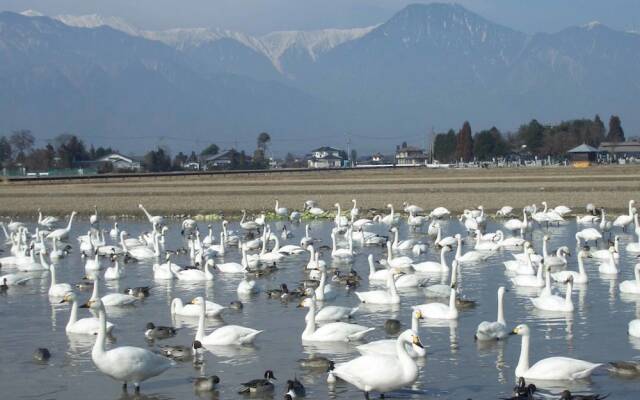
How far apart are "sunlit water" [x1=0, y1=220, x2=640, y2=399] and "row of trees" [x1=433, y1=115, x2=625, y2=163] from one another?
133 metres

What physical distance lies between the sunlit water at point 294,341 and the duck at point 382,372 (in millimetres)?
711

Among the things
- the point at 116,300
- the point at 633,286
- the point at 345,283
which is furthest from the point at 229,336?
the point at 633,286

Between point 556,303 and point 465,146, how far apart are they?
456 ft

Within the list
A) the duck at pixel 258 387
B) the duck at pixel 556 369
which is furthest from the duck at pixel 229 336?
the duck at pixel 556 369

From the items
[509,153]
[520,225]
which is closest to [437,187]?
[520,225]

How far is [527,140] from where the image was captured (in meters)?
164

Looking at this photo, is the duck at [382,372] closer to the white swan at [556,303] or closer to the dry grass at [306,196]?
the white swan at [556,303]

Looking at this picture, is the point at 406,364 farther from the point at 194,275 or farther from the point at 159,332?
the point at 194,275

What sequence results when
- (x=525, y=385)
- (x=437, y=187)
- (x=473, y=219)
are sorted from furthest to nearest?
(x=437, y=187) < (x=473, y=219) < (x=525, y=385)

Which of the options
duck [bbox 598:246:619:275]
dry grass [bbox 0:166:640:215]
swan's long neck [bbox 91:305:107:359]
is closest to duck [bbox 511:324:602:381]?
swan's long neck [bbox 91:305:107:359]

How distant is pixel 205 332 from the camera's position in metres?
16.8

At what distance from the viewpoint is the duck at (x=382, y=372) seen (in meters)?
11.6

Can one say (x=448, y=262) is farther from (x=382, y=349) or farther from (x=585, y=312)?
(x=382, y=349)

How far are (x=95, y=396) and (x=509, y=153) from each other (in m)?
153
